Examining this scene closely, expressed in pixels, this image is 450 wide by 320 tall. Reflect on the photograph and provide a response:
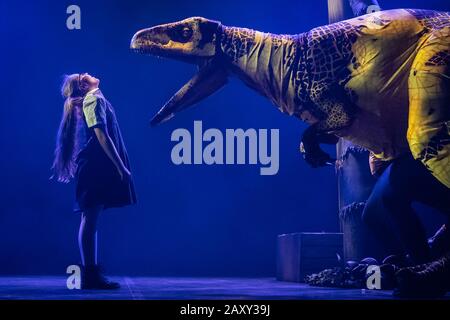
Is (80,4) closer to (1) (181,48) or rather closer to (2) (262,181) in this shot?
(1) (181,48)

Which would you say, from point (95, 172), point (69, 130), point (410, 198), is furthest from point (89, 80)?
point (410, 198)

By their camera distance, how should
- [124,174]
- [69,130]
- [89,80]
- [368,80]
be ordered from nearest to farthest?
[368,80]
[124,174]
[69,130]
[89,80]

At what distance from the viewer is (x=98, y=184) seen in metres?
3.82

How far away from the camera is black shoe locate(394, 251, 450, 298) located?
337cm

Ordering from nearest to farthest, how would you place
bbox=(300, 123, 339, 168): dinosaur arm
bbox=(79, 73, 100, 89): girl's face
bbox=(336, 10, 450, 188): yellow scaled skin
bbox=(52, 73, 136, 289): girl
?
1. bbox=(336, 10, 450, 188): yellow scaled skin
2. bbox=(300, 123, 339, 168): dinosaur arm
3. bbox=(52, 73, 136, 289): girl
4. bbox=(79, 73, 100, 89): girl's face

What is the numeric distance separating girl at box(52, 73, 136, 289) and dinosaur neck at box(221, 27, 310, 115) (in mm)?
824

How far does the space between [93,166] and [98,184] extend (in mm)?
108

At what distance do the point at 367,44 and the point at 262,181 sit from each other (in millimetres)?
1319

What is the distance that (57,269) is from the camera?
456 centimetres

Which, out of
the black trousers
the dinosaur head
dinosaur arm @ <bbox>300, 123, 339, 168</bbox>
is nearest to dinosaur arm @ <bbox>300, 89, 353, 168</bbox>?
dinosaur arm @ <bbox>300, 123, 339, 168</bbox>

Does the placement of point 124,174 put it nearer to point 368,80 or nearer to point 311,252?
point 311,252

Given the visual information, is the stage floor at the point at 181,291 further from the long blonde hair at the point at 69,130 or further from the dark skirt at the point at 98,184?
the long blonde hair at the point at 69,130

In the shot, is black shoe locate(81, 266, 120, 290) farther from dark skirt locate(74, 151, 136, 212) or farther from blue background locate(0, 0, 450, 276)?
blue background locate(0, 0, 450, 276)
